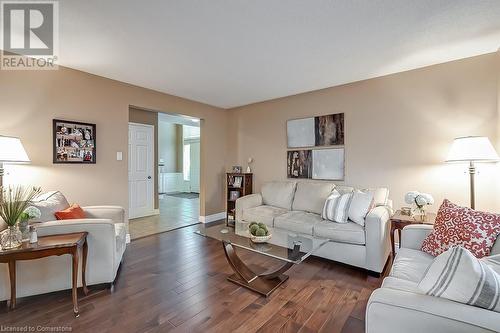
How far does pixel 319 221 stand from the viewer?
287 cm

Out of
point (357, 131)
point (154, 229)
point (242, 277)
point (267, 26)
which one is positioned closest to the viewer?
point (267, 26)

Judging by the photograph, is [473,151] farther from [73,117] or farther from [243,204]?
[73,117]

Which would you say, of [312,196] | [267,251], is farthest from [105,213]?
[312,196]

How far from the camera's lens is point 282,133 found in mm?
4234

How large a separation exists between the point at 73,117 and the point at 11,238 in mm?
1757

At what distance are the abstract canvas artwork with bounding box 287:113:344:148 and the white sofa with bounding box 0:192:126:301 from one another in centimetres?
303

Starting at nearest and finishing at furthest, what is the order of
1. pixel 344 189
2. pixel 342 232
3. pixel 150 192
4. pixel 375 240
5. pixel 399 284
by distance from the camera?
pixel 399 284 < pixel 375 240 < pixel 342 232 < pixel 344 189 < pixel 150 192

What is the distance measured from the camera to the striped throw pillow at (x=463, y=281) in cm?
89

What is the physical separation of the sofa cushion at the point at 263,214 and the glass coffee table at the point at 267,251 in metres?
0.70

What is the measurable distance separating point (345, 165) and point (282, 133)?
1.29 m

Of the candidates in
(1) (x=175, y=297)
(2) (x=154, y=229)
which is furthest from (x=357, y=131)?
(2) (x=154, y=229)

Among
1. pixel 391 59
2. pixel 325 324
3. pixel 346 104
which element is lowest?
pixel 325 324

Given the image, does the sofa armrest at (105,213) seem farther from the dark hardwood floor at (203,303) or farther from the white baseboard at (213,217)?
the white baseboard at (213,217)

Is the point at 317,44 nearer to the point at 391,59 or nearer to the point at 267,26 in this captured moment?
the point at 267,26
